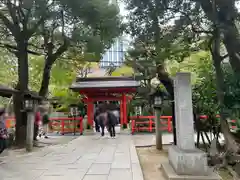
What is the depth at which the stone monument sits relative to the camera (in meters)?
4.88

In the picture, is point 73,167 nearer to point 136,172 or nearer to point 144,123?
point 136,172

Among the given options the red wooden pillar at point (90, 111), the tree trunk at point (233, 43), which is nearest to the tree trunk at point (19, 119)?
the red wooden pillar at point (90, 111)

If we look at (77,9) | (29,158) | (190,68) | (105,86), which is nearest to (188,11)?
(77,9)

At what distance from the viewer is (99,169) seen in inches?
219

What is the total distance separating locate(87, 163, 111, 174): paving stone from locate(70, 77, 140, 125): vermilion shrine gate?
345 inches

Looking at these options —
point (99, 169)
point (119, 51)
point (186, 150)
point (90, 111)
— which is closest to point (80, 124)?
point (90, 111)

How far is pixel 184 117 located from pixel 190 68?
8758mm

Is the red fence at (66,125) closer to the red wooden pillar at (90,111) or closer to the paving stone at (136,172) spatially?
the red wooden pillar at (90,111)

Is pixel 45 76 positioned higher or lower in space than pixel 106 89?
higher

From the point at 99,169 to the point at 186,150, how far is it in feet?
6.91

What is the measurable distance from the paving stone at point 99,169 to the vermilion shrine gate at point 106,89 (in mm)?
8757

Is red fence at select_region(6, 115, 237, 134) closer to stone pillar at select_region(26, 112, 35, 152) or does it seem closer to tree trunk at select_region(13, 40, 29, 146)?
tree trunk at select_region(13, 40, 29, 146)

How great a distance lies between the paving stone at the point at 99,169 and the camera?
528 centimetres

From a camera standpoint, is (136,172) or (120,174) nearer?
(120,174)
